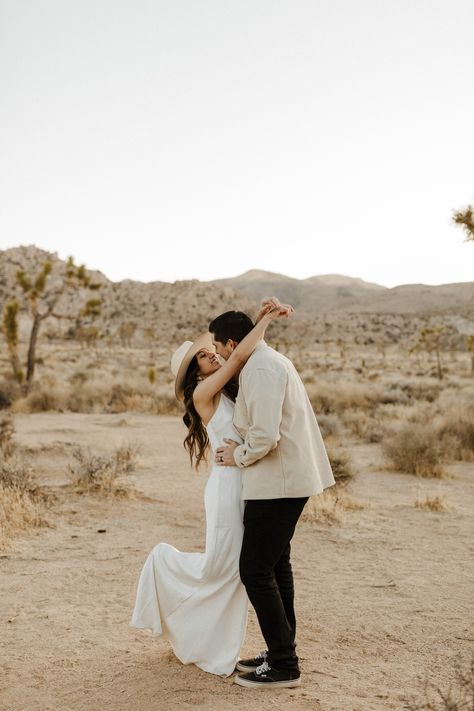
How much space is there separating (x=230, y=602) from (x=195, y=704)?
518 millimetres

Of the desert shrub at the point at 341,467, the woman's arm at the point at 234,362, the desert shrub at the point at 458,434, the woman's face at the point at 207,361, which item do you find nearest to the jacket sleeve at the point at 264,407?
the woman's arm at the point at 234,362

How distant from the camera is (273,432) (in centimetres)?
330

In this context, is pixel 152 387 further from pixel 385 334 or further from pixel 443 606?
pixel 385 334

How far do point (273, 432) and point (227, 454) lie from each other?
1.40 ft

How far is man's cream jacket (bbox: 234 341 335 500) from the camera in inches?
131

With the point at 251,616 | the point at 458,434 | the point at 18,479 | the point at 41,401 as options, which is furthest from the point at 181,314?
the point at 251,616

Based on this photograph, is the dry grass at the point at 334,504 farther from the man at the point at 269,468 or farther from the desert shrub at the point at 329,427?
the desert shrub at the point at 329,427

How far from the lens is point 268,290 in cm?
15688

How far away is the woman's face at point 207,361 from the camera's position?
152 inches

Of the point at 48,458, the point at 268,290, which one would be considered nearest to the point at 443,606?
the point at 48,458

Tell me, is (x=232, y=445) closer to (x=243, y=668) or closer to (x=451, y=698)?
(x=243, y=668)

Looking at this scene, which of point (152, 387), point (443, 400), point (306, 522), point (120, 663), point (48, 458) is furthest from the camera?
point (152, 387)

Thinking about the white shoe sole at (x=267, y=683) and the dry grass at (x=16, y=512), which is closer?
the white shoe sole at (x=267, y=683)

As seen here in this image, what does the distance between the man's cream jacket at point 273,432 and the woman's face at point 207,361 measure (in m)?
0.41
